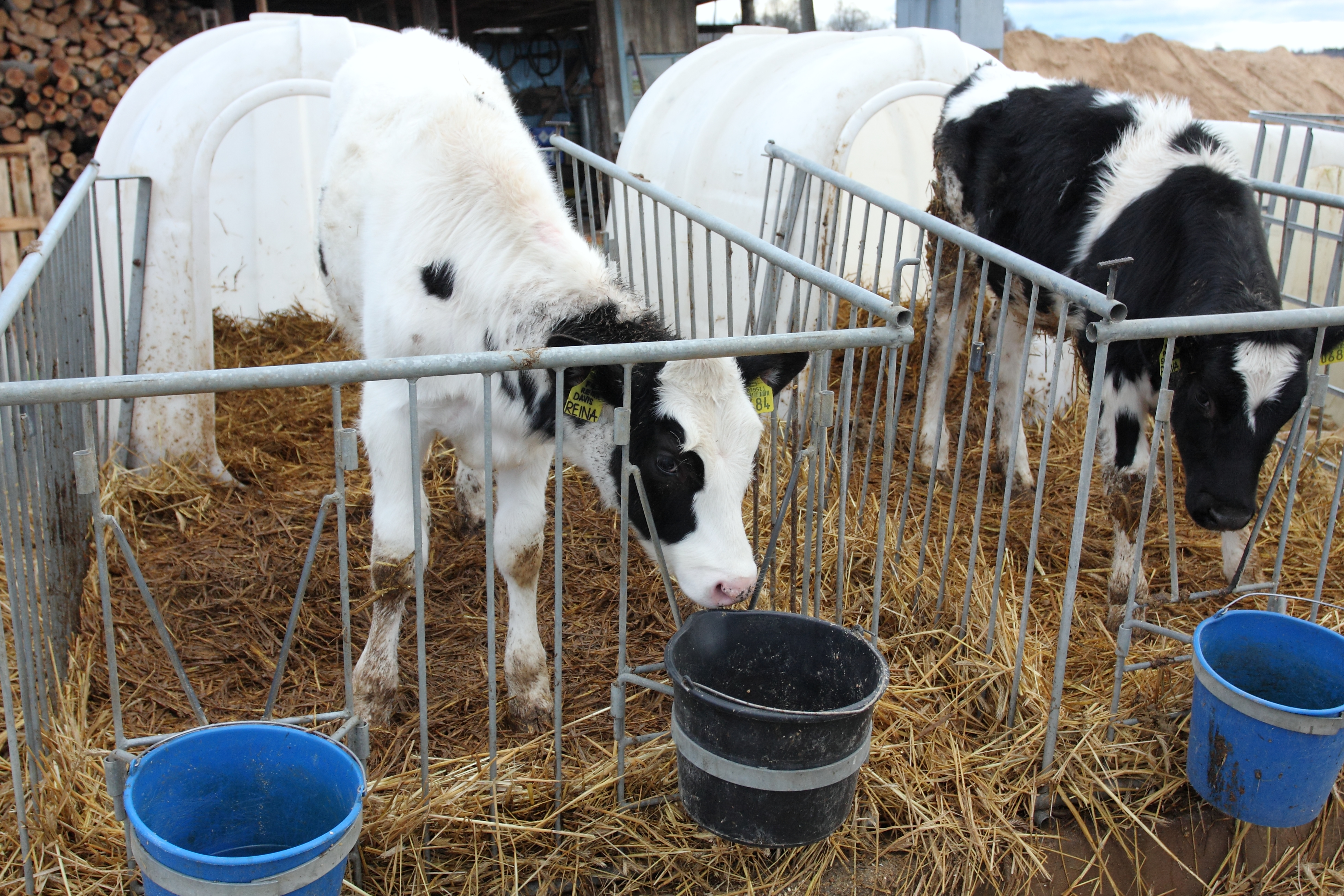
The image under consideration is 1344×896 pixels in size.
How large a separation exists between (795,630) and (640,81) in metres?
9.44

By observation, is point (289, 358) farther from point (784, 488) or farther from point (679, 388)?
point (679, 388)

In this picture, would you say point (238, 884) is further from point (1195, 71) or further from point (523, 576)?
point (1195, 71)

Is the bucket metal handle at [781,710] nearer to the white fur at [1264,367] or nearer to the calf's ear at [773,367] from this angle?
the calf's ear at [773,367]

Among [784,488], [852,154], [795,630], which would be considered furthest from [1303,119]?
[795,630]

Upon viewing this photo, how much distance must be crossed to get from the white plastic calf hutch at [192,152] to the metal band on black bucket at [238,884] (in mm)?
3450

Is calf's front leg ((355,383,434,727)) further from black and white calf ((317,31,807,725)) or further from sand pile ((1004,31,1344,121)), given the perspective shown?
sand pile ((1004,31,1344,121))

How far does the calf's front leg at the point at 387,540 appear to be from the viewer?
3273mm

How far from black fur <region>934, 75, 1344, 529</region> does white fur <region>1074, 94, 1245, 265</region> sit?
29 mm

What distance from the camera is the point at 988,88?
5.59 meters

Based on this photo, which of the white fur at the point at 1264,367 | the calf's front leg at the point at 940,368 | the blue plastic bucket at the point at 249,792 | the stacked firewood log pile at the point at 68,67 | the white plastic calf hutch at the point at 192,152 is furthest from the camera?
the stacked firewood log pile at the point at 68,67

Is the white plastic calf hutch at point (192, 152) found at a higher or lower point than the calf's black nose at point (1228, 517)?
higher

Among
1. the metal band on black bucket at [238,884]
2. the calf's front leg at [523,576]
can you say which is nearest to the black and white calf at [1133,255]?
the calf's front leg at [523,576]

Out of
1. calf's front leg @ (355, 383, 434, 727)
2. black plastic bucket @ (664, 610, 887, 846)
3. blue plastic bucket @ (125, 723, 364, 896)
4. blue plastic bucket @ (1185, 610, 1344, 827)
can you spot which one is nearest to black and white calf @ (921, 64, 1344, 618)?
blue plastic bucket @ (1185, 610, 1344, 827)

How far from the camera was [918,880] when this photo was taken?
289cm
